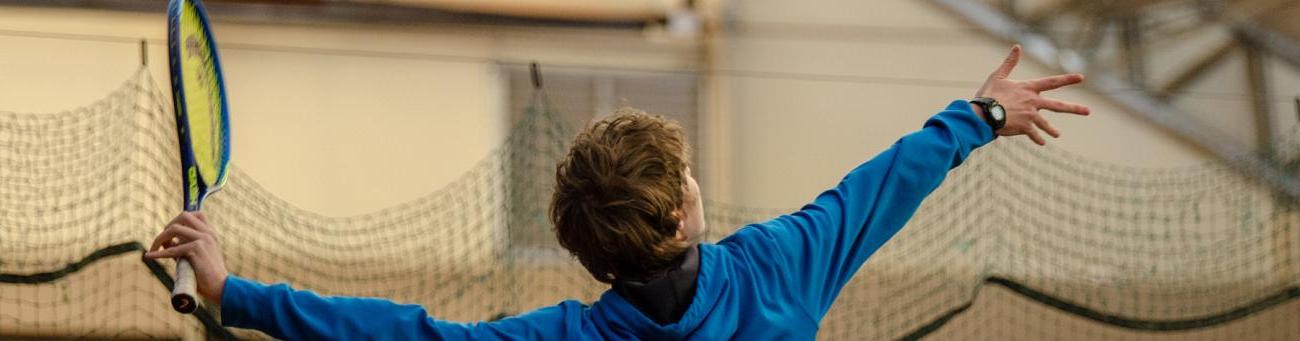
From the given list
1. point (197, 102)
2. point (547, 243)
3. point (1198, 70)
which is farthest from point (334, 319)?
point (1198, 70)

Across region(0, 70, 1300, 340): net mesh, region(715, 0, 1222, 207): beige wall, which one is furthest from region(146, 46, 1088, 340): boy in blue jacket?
region(715, 0, 1222, 207): beige wall

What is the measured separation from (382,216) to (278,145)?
1.59ft

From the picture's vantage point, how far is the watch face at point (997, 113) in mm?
1919

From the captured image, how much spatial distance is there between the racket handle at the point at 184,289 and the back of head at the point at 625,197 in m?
0.40

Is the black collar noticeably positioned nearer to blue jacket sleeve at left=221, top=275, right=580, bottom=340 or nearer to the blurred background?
blue jacket sleeve at left=221, top=275, right=580, bottom=340

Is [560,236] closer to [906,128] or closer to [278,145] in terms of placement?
[278,145]

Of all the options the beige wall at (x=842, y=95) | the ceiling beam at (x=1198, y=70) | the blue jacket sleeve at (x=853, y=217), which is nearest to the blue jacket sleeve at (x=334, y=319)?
the blue jacket sleeve at (x=853, y=217)

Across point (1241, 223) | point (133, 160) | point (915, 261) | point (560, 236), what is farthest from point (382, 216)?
point (560, 236)

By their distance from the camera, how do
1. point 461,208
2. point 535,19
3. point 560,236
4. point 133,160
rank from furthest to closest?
point 535,19
point 461,208
point 133,160
point 560,236

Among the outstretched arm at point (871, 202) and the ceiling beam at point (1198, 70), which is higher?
the ceiling beam at point (1198, 70)

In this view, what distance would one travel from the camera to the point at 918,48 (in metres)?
6.39

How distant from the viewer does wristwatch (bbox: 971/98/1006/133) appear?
1.92 metres

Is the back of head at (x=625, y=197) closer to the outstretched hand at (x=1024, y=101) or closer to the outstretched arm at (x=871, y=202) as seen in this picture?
the outstretched arm at (x=871, y=202)

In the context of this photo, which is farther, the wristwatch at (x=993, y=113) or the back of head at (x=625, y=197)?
the wristwatch at (x=993, y=113)
